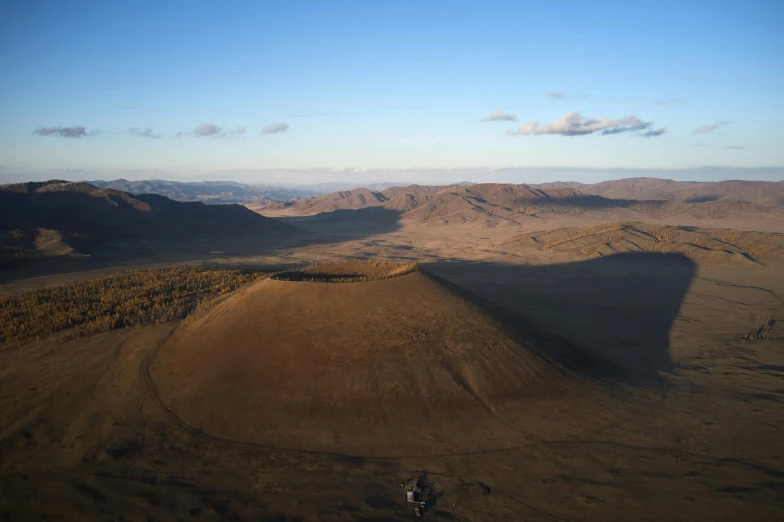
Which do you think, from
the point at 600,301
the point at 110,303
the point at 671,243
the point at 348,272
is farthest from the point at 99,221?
the point at 671,243

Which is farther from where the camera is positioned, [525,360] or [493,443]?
[525,360]

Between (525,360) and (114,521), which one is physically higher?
(525,360)

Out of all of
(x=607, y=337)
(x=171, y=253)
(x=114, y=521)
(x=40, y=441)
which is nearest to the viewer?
(x=114, y=521)

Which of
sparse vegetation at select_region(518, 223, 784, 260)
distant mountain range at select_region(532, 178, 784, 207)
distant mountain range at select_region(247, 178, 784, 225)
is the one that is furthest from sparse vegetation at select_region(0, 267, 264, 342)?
distant mountain range at select_region(532, 178, 784, 207)

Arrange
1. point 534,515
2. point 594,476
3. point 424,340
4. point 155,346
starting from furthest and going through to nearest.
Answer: point 155,346 → point 424,340 → point 594,476 → point 534,515

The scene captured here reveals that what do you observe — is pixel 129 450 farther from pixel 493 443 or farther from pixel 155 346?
pixel 493 443

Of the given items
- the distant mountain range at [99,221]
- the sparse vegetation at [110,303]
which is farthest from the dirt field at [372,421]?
the distant mountain range at [99,221]

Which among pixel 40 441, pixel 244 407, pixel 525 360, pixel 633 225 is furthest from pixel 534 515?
pixel 633 225

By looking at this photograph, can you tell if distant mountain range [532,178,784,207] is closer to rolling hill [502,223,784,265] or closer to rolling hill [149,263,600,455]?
rolling hill [502,223,784,265]

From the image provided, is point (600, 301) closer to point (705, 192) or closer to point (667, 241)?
point (667, 241)
